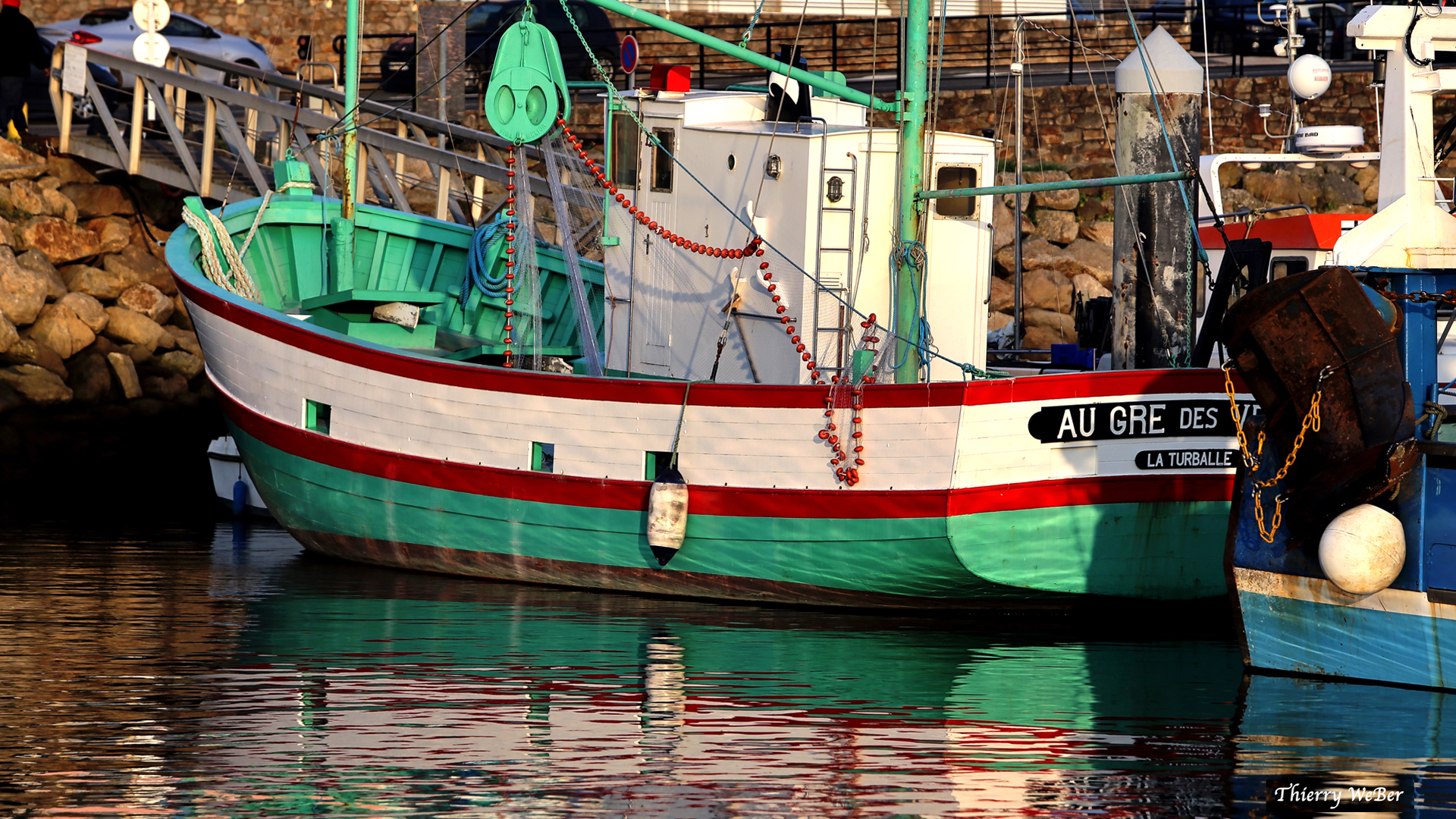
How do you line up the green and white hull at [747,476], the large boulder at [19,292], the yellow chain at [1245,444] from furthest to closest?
the large boulder at [19,292] < the green and white hull at [747,476] < the yellow chain at [1245,444]

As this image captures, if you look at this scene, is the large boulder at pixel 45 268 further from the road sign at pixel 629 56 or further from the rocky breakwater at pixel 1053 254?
the rocky breakwater at pixel 1053 254

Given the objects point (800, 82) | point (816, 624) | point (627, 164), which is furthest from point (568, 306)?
point (816, 624)

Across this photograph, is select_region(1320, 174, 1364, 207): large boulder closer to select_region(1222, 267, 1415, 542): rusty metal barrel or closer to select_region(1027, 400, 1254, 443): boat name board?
select_region(1027, 400, 1254, 443): boat name board

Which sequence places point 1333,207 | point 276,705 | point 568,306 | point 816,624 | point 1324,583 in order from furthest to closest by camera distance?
point 1333,207 < point 568,306 < point 816,624 < point 1324,583 < point 276,705

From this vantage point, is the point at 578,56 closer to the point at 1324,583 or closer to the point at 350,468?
the point at 350,468

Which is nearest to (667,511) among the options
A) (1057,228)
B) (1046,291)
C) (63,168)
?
(1046,291)

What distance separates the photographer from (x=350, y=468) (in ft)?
45.4

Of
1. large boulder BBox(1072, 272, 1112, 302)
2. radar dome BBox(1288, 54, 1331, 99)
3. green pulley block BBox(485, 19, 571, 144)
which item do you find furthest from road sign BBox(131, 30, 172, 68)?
radar dome BBox(1288, 54, 1331, 99)

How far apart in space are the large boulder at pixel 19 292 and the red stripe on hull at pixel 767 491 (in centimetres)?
712

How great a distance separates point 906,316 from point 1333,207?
13165 millimetres

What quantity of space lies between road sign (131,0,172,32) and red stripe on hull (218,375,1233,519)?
952 centimetres

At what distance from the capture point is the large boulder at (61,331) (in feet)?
65.4

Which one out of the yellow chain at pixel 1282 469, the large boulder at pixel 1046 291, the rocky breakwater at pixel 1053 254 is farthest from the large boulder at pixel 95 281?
the yellow chain at pixel 1282 469

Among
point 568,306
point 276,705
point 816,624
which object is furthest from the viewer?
point 568,306
